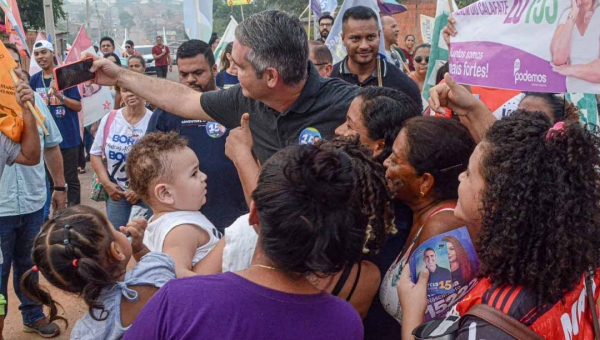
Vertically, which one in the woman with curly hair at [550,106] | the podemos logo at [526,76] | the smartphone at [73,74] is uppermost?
the smartphone at [73,74]

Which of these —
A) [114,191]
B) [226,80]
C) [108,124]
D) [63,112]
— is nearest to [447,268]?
[114,191]

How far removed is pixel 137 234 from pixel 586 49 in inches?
79.3

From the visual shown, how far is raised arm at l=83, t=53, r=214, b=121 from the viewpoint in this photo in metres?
3.47

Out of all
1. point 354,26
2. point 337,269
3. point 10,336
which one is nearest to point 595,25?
point 337,269

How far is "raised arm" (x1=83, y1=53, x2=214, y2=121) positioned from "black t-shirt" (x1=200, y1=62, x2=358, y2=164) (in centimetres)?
48

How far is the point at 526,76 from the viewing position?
9.12 ft

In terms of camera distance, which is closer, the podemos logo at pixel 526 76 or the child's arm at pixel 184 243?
the child's arm at pixel 184 243

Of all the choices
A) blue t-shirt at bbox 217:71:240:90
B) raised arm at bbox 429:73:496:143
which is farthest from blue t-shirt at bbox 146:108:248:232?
blue t-shirt at bbox 217:71:240:90

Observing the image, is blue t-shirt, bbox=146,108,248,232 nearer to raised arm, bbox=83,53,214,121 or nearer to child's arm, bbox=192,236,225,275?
raised arm, bbox=83,53,214,121

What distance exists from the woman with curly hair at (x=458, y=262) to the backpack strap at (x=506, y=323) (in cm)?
34

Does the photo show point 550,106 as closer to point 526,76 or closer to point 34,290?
point 526,76

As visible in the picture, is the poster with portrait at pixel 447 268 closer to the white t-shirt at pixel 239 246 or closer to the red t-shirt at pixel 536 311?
the red t-shirt at pixel 536 311

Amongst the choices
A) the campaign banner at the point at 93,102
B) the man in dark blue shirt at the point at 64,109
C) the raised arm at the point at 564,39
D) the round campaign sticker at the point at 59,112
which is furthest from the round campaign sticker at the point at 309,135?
the campaign banner at the point at 93,102

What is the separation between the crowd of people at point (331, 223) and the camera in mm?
1435
